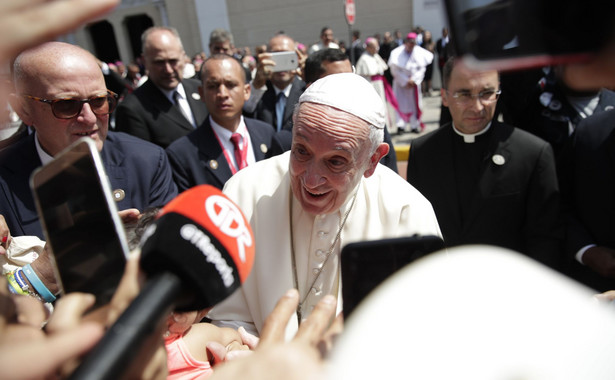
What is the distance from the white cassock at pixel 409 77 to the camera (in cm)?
932

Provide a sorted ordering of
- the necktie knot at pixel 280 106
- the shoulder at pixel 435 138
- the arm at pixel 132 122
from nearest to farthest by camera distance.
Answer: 1. the shoulder at pixel 435 138
2. the arm at pixel 132 122
3. the necktie knot at pixel 280 106

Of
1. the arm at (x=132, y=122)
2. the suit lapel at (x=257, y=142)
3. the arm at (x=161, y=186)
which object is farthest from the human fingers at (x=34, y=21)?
the arm at (x=132, y=122)

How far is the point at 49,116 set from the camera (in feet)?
6.61

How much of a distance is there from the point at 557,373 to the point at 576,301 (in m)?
0.14

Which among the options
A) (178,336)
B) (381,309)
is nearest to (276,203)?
(178,336)

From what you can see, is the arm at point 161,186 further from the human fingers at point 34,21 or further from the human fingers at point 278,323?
the human fingers at point 34,21

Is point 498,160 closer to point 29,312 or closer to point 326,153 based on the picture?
point 326,153

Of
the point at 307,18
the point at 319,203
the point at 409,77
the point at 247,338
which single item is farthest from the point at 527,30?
the point at 307,18

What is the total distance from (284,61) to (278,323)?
4.17m

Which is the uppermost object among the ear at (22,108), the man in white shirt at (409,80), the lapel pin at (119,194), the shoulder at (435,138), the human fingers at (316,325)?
the ear at (22,108)

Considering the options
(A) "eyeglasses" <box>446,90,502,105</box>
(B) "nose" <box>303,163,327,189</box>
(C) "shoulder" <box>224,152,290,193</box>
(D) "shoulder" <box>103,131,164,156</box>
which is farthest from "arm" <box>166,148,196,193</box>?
(A) "eyeglasses" <box>446,90,502,105</box>

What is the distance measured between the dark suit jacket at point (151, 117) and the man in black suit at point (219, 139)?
648mm

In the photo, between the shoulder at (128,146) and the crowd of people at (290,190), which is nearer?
the crowd of people at (290,190)

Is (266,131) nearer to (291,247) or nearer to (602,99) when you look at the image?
(291,247)
